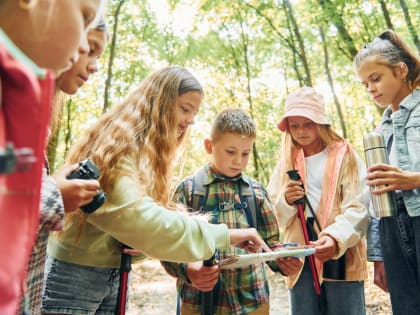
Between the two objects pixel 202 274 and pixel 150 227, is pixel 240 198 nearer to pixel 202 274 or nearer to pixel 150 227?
pixel 202 274

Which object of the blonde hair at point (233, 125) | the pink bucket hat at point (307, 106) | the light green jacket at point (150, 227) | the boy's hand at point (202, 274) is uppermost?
the pink bucket hat at point (307, 106)

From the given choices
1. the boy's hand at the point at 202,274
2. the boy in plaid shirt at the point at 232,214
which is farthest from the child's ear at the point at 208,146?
the boy's hand at the point at 202,274

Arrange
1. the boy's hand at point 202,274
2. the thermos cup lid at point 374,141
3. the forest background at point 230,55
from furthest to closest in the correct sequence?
the forest background at point 230,55 → the thermos cup lid at point 374,141 → the boy's hand at point 202,274

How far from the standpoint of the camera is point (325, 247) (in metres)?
2.42

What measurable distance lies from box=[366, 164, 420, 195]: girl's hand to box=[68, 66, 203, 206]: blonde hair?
1148 mm

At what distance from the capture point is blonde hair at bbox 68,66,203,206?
173cm

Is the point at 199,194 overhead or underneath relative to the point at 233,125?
underneath

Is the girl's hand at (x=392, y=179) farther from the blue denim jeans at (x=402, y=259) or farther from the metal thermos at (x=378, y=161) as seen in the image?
the blue denim jeans at (x=402, y=259)

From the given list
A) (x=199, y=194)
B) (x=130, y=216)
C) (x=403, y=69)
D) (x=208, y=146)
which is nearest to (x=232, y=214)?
(x=199, y=194)

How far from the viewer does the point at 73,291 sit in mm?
1728

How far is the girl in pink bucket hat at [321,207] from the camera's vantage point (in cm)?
251

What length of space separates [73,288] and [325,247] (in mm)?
1503

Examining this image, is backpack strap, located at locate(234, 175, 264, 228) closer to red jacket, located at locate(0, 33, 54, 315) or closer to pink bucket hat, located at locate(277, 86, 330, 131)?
pink bucket hat, located at locate(277, 86, 330, 131)

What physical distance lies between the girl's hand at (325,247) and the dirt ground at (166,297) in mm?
3433
